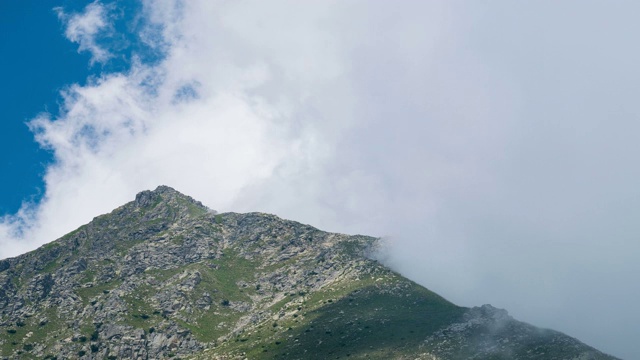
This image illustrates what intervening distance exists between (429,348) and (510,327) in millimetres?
Answer: 30207

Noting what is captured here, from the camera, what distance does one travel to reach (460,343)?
194 metres

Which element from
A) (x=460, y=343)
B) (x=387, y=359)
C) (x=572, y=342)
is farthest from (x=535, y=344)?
(x=387, y=359)

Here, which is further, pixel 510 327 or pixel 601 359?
pixel 510 327

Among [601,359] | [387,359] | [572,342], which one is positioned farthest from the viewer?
[387,359]

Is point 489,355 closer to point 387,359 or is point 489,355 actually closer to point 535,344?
point 535,344

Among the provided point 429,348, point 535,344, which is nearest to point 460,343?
point 429,348

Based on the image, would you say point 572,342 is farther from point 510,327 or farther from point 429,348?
point 429,348

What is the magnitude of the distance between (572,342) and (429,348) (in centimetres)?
4524

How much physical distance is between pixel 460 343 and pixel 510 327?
19680 mm

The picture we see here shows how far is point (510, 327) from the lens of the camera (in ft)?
653

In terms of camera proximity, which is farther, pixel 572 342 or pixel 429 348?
pixel 429 348

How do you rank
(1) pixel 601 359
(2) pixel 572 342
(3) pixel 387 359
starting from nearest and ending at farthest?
1. (1) pixel 601 359
2. (2) pixel 572 342
3. (3) pixel 387 359

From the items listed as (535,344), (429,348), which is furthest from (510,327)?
(429,348)

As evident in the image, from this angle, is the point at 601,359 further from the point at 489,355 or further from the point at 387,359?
the point at 387,359
